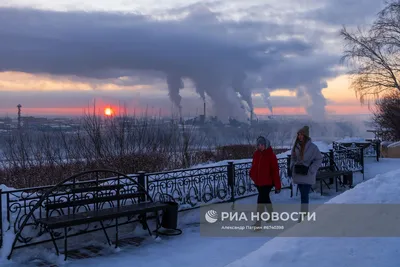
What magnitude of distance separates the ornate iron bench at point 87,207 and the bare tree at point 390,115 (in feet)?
80.4

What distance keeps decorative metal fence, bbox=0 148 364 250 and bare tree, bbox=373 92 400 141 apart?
67.4 ft

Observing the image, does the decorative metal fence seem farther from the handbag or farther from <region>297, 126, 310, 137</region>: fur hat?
<region>297, 126, 310, 137</region>: fur hat

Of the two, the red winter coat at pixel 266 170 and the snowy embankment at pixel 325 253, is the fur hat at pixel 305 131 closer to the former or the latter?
the red winter coat at pixel 266 170

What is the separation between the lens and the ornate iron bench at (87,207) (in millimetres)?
5707

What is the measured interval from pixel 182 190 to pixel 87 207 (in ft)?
7.27

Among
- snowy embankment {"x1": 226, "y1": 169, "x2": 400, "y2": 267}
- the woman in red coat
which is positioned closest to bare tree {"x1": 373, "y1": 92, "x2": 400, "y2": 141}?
the woman in red coat

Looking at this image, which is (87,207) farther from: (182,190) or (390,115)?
(390,115)

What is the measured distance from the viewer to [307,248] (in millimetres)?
4297

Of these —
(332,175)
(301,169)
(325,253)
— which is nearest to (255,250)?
(325,253)

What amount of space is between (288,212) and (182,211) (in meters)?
2.29

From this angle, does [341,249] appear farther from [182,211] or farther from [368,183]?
[182,211]

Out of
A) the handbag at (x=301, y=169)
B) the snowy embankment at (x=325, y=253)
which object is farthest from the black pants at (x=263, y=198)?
the snowy embankment at (x=325, y=253)

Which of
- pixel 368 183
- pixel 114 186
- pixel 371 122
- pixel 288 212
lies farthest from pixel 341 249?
pixel 371 122

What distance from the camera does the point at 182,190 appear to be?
27.0ft
